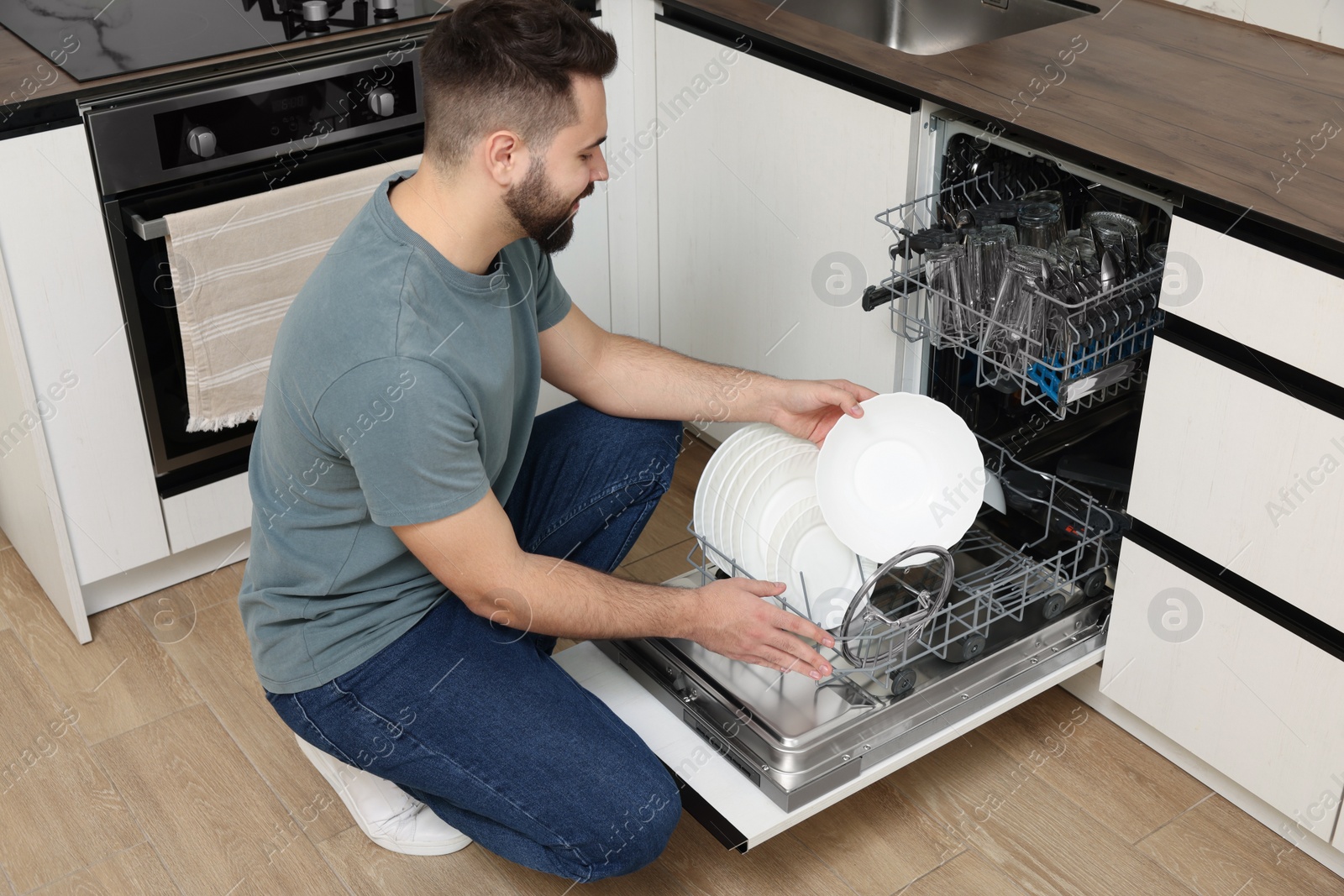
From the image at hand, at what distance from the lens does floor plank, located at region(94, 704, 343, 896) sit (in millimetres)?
1657

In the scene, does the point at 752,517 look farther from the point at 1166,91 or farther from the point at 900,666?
the point at 1166,91

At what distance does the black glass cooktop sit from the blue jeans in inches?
34.8

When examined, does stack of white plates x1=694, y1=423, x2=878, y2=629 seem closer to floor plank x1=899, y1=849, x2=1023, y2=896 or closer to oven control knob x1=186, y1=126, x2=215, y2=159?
floor plank x1=899, y1=849, x2=1023, y2=896

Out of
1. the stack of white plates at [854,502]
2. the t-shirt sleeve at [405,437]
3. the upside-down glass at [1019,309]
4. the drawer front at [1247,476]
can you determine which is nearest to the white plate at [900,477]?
the stack of white plates at [854,502]

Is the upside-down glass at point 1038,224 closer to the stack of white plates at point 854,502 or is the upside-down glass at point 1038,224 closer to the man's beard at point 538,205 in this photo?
the stack of white plates at point 854,502

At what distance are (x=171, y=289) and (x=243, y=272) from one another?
0.34 ft

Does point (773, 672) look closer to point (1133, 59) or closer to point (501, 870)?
point (501, 870)

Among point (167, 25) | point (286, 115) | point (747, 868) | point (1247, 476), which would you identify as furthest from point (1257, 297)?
point (167, 25)

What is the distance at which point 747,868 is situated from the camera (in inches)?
65.3

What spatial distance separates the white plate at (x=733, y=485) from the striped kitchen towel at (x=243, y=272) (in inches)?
28.4

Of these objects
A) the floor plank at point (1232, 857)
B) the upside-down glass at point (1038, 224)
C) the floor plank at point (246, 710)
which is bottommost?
the floor plank at point (246, 710)

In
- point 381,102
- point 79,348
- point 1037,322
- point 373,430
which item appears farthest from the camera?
point 381,102

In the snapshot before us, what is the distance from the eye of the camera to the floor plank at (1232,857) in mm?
1620

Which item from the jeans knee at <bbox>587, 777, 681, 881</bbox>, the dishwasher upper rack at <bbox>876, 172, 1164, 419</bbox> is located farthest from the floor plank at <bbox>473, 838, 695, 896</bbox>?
the dishwasher upper rack at <bbox>876, 172, 1164, 419</bbox>
